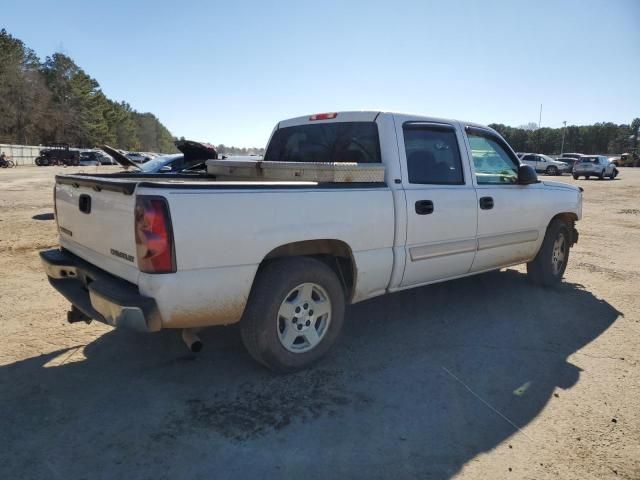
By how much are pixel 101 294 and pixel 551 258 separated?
16.7ft

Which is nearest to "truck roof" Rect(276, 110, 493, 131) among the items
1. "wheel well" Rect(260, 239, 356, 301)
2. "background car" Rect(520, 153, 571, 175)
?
"wheel well" Rect(260, 239, 356, 301)

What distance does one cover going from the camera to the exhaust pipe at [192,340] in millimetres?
3199

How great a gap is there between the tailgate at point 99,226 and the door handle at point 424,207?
2.27m

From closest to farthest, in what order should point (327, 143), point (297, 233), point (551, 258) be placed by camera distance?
point (297, 233) < point (327, 143) < point (551, 258)

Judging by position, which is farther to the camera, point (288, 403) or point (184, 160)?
point (184, 160)

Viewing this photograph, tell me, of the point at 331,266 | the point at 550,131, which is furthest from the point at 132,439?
the point at 550,131

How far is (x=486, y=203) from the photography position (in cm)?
→ 470

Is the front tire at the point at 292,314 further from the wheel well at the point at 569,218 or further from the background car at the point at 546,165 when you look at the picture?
the background car at the point at 546,165

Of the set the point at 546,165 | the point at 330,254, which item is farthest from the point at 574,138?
the point at 330,254

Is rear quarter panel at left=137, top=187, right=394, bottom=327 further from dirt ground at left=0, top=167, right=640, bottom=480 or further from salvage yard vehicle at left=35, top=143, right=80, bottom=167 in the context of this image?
salvage yard vehicle at left=35, top=143, right=80, bottom=167

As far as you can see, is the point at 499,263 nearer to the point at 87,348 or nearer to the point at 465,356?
the point at 465,356

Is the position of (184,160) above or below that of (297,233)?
above

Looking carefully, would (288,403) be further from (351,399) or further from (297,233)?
(297,233)

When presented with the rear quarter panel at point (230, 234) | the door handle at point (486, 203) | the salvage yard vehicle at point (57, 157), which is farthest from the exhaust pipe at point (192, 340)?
the salvage yard vehicle at point (57, 157)
